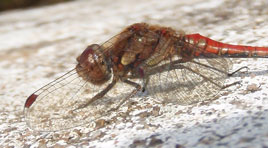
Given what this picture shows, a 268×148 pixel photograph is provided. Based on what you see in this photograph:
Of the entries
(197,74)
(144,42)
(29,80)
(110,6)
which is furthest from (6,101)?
(110,6)

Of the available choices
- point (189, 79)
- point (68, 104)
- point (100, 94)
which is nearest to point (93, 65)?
point (100, 94)

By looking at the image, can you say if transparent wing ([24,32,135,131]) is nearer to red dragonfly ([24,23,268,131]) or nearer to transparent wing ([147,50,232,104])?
red dragonfly ([24,23,268,131])

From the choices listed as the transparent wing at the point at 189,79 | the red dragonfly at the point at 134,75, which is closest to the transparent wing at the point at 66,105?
the red dragonfly at the point at 134,75

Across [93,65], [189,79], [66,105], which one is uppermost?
[93,65]

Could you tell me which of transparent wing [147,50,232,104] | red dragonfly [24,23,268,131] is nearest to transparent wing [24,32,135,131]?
red dragonfly [24,23,268,131]

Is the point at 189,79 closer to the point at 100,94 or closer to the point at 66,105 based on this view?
the point at 100,94

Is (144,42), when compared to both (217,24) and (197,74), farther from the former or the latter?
(217,24)
